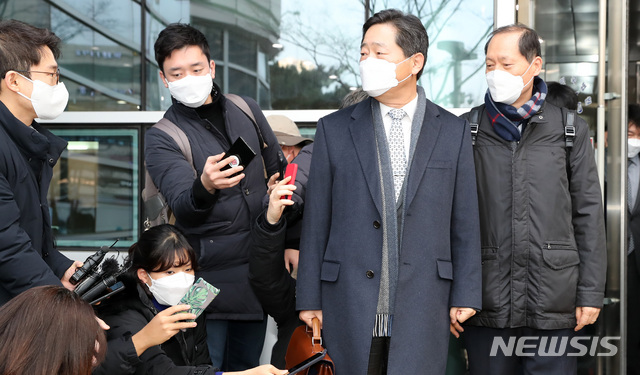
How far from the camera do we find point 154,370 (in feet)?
9.50

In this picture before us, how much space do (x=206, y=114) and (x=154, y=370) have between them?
136cm

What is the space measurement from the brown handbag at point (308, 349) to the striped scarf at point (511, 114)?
1.26 meters

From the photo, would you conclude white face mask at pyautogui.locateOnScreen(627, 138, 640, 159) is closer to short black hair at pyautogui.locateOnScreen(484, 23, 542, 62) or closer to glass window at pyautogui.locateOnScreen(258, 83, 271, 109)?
short black hair at pyautogui.locateOnScreen(484, 23, 542, 62)

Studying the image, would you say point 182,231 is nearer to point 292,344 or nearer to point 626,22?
point 292,344

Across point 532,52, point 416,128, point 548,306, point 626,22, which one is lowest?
point 548,306

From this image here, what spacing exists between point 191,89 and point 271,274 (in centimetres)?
103

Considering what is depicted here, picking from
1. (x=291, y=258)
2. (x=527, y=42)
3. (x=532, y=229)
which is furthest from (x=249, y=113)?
(x=532, y=229)

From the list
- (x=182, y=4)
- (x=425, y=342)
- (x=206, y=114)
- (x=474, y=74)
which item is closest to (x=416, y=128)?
(x=425, y=342)

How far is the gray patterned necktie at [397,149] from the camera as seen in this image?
301cm

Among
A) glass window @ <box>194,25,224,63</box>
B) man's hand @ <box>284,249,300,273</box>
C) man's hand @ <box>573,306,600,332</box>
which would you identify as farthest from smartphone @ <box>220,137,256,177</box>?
glass window @ <box>194,25,224,63</box>

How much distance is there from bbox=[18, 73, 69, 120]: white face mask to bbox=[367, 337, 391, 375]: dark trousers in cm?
170

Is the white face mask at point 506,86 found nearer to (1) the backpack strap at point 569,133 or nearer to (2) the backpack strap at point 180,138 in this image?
(1) the backpack strap at point 569,133

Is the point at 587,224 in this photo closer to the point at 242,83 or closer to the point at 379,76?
the point at 379,76

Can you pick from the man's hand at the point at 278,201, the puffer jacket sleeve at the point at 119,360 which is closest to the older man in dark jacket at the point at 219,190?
the man's hand at the point at 278,201
